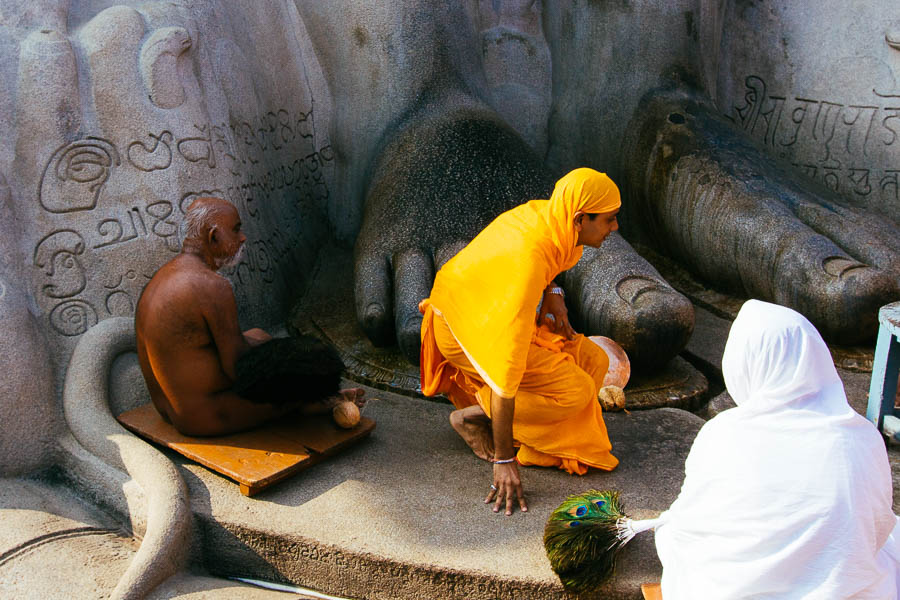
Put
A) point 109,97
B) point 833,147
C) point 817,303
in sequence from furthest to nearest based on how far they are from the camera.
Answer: point 833,147, point 817,303, point 109,97

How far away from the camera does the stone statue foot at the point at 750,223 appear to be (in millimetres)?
3838

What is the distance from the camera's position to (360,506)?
2.73m

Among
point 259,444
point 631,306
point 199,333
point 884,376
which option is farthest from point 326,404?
point 884,376

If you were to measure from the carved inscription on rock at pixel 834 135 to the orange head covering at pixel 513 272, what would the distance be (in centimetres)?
305

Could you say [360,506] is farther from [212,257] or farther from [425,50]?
[425,50]

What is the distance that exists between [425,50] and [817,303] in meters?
2.53

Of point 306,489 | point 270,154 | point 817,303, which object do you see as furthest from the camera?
point 270,154

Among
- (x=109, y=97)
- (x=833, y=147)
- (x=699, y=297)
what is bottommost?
(x=699, y=297)

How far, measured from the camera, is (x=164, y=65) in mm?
3676

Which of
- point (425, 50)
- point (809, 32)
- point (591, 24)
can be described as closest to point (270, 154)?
point (425, 50)

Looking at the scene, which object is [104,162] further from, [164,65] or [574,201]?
[574,201]

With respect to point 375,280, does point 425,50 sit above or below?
above

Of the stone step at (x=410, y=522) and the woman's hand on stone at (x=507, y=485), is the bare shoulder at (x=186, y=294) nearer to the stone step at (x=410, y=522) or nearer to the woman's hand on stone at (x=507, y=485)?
the stone step at (x=410, y=522)

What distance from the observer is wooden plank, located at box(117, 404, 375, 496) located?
2801mm
